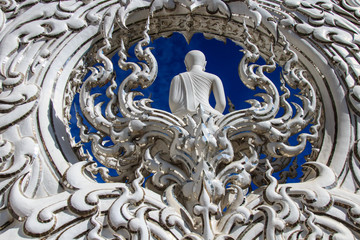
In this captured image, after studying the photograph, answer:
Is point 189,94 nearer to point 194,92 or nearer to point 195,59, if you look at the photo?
point 194,92

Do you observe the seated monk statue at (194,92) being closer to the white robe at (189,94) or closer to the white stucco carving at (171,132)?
the white robe at (189,94)

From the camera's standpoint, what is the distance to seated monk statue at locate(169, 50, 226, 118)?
362 cm

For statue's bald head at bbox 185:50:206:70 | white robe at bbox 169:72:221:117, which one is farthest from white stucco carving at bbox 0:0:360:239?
statue's bald head at bbox 185:50:206:70

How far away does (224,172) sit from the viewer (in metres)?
3.11

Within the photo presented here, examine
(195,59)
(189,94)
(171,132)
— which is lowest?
(171,132)

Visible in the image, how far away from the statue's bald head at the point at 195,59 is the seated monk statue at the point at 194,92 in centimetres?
5

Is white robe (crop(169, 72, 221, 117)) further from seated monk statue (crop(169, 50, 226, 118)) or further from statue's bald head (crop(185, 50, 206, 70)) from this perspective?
statue's bald head (crop(185, 50, 206, 70))

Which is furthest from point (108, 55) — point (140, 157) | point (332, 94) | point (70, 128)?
point (332, 94)

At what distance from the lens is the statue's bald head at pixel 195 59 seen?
13.5 feet

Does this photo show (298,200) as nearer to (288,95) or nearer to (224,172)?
(224,172)

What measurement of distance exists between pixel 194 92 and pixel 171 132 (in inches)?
20.2

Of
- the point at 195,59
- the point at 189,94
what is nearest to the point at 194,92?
the point at 189,94

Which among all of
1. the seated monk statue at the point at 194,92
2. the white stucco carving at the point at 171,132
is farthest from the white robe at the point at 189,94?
the white stucco carving at the point at 171,132

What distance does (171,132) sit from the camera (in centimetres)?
331
